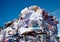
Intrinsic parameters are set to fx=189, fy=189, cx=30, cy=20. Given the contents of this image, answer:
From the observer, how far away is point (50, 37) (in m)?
29.1

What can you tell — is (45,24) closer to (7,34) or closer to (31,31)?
(31,31)

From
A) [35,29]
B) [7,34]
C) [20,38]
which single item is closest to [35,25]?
[35,29]

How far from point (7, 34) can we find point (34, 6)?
6153mm

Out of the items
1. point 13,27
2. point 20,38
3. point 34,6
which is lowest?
point 20,38

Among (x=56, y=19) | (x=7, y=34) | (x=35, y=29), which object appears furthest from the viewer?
(x=56, y=19)

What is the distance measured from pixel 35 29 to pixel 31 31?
25.7 inches

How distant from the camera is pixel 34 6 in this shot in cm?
3012

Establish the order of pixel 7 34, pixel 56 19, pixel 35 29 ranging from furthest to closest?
1. pixel 56 19
2. pixel 7 34
3. pixel 35 29

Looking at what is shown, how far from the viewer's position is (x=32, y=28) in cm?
2761

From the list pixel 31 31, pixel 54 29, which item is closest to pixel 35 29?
pixel 31 31

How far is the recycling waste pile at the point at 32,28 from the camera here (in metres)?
27.6

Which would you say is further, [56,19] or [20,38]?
[56,19]

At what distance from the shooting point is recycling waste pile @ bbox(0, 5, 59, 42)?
27.6 metres

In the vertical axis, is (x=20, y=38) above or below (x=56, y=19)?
below
